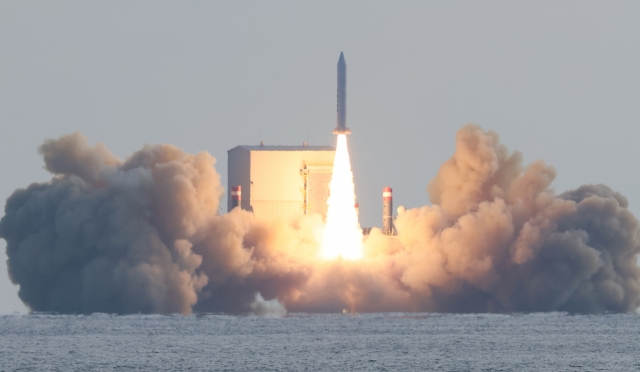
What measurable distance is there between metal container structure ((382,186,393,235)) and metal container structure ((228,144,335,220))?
421 centimetres

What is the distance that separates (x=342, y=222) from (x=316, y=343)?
16.0m

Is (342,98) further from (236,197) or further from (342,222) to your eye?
(236,197)

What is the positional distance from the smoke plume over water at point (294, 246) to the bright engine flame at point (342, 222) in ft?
2.36

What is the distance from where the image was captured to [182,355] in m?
112

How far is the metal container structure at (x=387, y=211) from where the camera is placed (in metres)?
133

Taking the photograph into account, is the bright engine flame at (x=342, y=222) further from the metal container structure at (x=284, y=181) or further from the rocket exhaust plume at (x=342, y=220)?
the metal container structure at (x=284, y=181)

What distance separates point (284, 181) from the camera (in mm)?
134875

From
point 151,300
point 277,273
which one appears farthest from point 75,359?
point 277,273

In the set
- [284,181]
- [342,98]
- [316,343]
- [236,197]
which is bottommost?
[316,343]

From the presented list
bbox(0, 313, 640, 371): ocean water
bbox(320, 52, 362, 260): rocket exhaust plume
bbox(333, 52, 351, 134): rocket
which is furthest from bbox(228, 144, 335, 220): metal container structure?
bbox(333, 52, 351, 134): rocket

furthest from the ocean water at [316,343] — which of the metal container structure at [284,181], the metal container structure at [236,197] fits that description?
the metal container structure at [236,197]

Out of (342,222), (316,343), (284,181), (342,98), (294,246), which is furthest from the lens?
(284,181)

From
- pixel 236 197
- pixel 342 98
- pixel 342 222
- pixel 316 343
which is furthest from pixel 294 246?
pixel 316 343

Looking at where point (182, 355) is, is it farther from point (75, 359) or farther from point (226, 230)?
point (226, 230)
